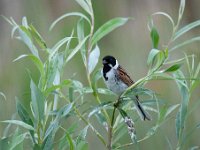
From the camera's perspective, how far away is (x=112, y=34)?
3.17m

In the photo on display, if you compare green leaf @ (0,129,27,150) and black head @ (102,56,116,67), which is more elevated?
green leaf @ (0,129,27,150)

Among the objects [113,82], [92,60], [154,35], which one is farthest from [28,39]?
[113,82]

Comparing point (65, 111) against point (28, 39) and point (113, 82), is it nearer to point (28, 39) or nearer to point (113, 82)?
point (28, 39)

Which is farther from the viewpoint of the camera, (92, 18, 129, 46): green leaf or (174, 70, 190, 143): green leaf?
(174, 70, 190, 143): green leaf

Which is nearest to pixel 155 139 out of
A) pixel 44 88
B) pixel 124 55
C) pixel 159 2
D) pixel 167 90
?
pixel 167 90

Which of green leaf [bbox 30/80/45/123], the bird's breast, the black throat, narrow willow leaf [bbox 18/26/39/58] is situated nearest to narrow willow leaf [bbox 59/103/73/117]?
green leaf [bbox 30/80/45/123]

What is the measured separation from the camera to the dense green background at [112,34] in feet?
9.69

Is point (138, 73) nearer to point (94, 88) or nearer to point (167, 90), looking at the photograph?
point (167, 90)

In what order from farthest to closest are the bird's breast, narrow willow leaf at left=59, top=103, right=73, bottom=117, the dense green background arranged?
the dense green background → the bird's breast → narrow willow leaf at left=59, top=103, right=73, bottom=117

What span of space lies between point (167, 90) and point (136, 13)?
1.29 ft

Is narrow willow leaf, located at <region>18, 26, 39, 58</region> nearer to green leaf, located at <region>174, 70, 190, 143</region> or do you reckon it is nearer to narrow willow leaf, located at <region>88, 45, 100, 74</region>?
narrow willow leaf, located at <region>88, 45, 100, 74</region>

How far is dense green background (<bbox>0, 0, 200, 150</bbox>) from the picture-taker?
2954mm

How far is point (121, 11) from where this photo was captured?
3145 millimetres

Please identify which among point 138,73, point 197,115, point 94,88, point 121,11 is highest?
point 94,88
